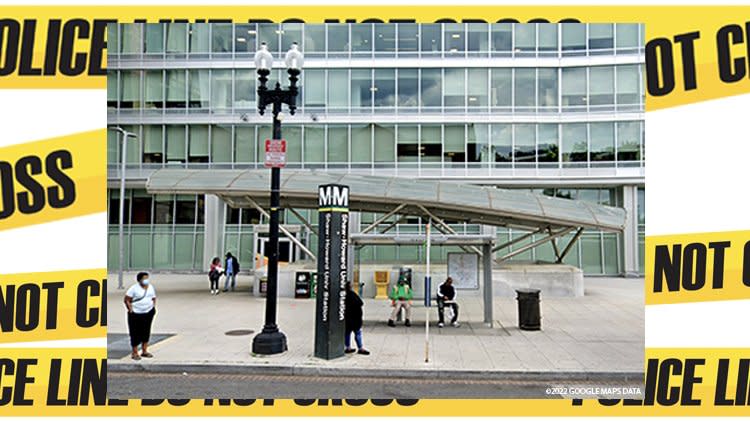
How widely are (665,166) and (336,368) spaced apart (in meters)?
5.82

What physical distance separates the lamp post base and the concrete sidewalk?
189 mm

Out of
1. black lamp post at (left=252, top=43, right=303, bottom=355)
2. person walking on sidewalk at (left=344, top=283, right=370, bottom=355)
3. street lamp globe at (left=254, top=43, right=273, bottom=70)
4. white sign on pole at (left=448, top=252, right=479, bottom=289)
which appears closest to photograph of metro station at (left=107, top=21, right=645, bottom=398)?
white sign on pole at (left=448, top=252, right=479, bottom=289)

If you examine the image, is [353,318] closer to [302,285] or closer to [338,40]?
[302,285]

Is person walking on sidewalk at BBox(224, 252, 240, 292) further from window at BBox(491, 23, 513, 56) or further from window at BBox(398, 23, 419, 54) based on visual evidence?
window at BBox(491, 23, 513, 56)

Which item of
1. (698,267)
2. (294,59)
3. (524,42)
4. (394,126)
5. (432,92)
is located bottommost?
(698,267)

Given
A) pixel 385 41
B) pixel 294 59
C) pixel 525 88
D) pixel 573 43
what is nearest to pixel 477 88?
pixel 525 88

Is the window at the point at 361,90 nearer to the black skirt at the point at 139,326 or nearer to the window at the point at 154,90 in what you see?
the window at the point at 154,90

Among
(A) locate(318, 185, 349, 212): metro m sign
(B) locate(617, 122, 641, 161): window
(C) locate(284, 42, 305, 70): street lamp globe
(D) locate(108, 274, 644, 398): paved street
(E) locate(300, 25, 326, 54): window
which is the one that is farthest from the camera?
(E) locate(300, 25, 326, 54): window

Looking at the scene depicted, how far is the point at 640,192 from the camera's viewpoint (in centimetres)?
2778

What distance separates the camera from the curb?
8.78m

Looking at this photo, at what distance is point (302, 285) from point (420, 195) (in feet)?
16.6

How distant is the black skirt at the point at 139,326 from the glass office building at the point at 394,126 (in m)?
16.0

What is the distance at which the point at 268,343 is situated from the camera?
390 inches

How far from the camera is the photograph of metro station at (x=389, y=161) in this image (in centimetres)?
1825
